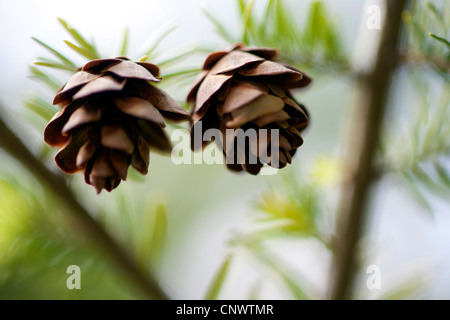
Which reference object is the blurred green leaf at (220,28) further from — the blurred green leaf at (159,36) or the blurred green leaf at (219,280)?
the blurred green leaf at (219,280)

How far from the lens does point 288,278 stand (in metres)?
0.46

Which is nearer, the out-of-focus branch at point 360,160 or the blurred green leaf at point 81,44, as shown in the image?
the blurred green leaf at point 81,44

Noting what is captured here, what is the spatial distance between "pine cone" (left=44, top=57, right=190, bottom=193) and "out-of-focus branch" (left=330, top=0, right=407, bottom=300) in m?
0.21

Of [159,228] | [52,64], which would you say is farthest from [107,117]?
[159,228]

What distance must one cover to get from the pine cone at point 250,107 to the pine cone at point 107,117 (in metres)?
0.02

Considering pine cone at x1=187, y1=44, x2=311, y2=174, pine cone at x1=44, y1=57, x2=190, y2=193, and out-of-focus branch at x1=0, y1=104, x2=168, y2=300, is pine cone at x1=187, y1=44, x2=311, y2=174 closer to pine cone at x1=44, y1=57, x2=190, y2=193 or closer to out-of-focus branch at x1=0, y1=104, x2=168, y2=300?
pine cone at x1=44, y1=57, x2=190, y2=193

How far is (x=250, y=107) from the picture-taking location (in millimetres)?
258

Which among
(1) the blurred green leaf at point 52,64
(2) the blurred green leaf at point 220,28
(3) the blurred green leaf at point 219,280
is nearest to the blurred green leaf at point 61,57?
(1) the blurred green leaf at point 52,64

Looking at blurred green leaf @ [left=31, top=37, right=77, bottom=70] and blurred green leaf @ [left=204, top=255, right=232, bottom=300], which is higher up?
blurred green leaf @ [left=31, top=37, right=77, bottom=70]

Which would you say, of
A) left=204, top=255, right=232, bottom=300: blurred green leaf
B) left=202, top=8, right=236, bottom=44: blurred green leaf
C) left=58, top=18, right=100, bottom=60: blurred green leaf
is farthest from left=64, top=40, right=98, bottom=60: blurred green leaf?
left=204, top=255, right=232, bottom=300: blurred green leaf

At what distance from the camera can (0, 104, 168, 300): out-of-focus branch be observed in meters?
0.32

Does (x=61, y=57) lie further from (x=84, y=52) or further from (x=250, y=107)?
(x=250, y=107)

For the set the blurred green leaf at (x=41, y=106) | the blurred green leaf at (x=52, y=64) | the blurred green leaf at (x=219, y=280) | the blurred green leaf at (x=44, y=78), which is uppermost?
the blurred green leaf at (x=52, y=64)

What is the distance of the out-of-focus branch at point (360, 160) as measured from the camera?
397 millimetres
